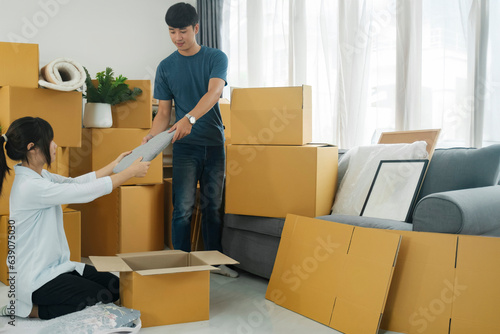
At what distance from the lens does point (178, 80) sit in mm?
2436

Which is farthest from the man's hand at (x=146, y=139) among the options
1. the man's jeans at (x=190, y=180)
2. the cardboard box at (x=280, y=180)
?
the cardboard box at (x=280, y=180)

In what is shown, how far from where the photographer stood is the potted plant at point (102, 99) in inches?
112

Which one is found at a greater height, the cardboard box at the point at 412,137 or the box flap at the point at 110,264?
the cardboard box at the point at 412,137

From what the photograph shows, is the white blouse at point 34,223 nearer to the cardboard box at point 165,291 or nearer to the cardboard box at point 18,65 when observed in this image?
the cardboard box at point 165,291

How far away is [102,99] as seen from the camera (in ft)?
9.48

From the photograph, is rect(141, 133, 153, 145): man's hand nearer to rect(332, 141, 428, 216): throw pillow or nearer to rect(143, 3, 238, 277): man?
rect(143, 3, 238, 277): man

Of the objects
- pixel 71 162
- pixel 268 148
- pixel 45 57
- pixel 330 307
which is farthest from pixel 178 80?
pixel 45 57

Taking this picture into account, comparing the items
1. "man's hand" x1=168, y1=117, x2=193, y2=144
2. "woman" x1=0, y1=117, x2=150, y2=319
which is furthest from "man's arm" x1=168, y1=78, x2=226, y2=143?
"woman" x1=0, y1=117, x2=150, y2=319

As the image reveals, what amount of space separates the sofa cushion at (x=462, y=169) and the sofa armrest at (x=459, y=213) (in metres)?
0.25

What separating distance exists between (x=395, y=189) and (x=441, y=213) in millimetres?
500

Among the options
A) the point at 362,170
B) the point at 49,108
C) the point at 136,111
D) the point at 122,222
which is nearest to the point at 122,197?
the point at 122,222

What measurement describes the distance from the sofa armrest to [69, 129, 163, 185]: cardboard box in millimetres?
1822

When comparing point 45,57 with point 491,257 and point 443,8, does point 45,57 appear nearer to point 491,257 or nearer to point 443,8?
point 443,8

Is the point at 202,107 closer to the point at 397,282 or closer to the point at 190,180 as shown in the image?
the point at 190,180
